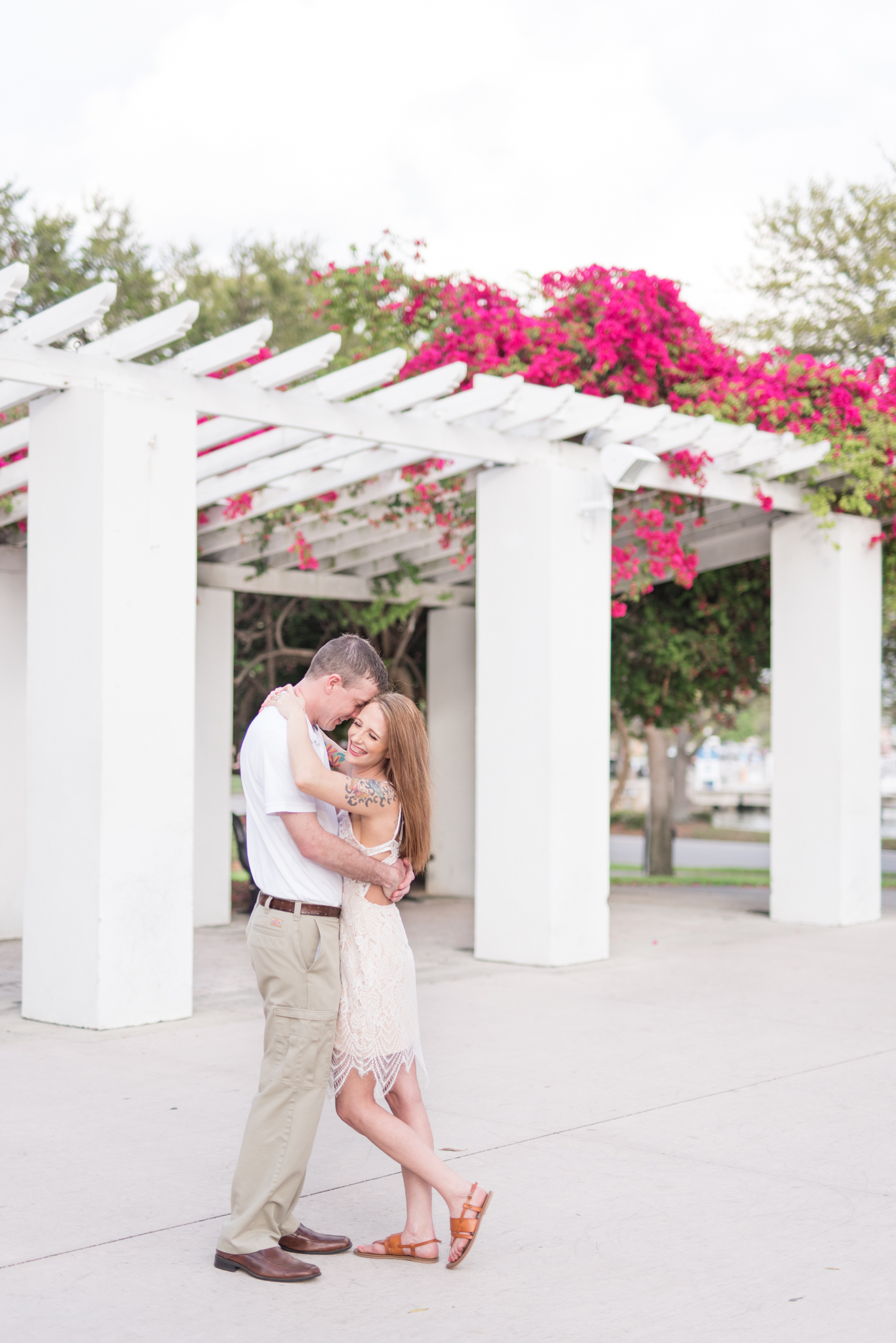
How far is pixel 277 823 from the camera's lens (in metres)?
3.70

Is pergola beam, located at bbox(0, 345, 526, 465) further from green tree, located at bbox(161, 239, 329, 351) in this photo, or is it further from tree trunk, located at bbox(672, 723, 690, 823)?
tree trunk, located at bbox(672, 723, 690, 823)

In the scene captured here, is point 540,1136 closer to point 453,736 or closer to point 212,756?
point 212,756

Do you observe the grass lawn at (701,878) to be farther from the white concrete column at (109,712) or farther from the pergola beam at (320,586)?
the white concrete column at (109,712)

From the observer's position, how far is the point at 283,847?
369 centimetres

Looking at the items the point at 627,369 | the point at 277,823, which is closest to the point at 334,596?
the point at 627,369

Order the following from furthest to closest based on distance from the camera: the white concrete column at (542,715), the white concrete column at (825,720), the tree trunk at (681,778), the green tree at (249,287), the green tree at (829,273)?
the tree trunk at (681,778) → the green tree at (249,287) → the green tree at (829,273) → the white concrete column at (825,720) → the white concrete column at (542,715)

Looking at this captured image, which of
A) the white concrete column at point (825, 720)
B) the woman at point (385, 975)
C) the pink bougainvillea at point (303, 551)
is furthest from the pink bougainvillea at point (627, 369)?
the woman at point (385, 975)

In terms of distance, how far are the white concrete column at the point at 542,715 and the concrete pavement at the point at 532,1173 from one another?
82 cm

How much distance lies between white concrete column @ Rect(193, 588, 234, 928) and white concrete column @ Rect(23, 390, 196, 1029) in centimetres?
374

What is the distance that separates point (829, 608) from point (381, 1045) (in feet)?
25.9

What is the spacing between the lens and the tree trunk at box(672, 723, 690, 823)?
36.1 m

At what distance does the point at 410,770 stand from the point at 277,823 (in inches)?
14.8

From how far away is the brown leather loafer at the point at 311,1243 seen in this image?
3.77 metres

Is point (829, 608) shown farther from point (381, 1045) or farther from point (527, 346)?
point (381, 1045)
